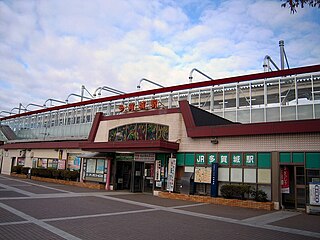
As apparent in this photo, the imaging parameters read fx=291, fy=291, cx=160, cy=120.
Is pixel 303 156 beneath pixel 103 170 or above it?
above

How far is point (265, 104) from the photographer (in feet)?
68.8

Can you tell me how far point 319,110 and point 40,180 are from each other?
22.9 metres

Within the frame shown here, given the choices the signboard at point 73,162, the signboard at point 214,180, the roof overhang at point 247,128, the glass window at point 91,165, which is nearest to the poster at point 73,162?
the signboard at point 73,162

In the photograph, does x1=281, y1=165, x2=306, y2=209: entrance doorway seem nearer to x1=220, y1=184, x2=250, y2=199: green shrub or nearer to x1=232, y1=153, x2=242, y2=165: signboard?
x1=220, y1=184, x2=250, y2=199: green shrub

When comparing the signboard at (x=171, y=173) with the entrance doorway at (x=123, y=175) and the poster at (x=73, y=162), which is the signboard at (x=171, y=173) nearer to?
the entrance doorway at (x=123, y=175)

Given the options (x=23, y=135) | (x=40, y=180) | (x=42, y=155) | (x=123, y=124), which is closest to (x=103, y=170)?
(x=123, y=124)

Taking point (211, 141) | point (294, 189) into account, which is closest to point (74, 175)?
point (211, 141)

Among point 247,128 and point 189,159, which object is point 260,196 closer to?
point 247,128

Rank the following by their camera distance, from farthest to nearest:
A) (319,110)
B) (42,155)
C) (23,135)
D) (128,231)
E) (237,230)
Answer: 1. (23,135)
2. (42,155)
3. (319,110)
4. (237,230)
5. (128,231)

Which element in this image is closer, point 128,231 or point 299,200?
point 128,231

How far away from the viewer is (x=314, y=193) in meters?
11.8

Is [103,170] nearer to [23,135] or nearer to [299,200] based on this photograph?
[299,200]

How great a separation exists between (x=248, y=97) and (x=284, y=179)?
9.71 meters

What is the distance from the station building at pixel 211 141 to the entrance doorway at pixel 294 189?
0.04m
